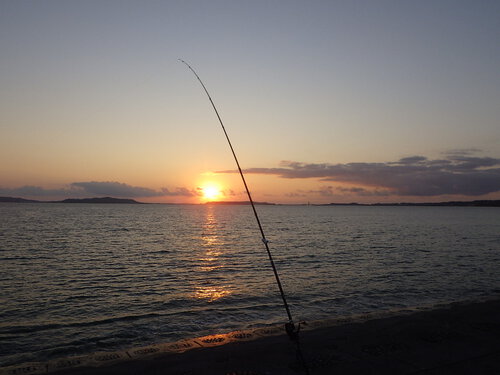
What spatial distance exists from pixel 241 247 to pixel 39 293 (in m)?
30.0

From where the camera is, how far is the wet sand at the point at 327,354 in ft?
32.6

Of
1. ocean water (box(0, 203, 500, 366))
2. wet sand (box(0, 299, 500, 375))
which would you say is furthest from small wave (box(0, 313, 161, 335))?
wet sand (box(0, 299, 500, 375))

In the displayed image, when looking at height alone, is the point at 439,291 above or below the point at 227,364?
below

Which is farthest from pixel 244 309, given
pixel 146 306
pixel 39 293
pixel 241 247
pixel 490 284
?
pixel 241 247

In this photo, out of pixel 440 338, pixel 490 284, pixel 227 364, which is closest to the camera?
pixel 227 364

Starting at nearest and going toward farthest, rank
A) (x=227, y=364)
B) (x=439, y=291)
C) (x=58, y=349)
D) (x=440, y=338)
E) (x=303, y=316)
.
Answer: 1. (x=227, y=364)
2. (x=440, y=338)
3. (x=58, y=349)
4. (x=303, y=316)
5. (x=439, y=291)

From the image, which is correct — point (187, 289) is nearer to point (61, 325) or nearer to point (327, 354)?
point (61, 325)

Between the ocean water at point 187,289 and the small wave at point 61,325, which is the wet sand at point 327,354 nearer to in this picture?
the ocean water at point 187,289

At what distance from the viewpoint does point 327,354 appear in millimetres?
10969

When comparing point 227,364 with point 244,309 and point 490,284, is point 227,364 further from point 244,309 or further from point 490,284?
point 490,284

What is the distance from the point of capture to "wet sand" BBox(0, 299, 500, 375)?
9.92m

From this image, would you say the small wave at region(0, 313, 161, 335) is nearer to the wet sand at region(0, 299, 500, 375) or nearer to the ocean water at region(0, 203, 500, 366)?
the ocean water at region(0, 203, 500, 366)

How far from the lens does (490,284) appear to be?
26.8 meters

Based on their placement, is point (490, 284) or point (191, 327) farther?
point (490, 284)
